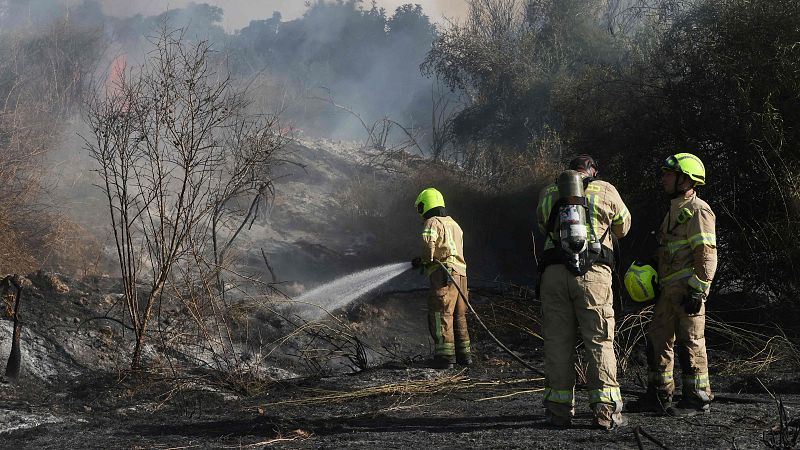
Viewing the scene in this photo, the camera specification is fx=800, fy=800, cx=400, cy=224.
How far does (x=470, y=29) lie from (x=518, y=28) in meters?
1.55

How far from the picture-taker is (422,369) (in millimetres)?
7719

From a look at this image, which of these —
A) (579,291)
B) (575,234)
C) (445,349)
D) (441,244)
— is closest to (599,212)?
(575,234)

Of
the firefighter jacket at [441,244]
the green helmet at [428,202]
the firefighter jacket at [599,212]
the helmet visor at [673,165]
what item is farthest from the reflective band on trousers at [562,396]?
the green helmet at [428,202]

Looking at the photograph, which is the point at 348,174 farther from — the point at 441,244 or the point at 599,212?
the point at 599,212

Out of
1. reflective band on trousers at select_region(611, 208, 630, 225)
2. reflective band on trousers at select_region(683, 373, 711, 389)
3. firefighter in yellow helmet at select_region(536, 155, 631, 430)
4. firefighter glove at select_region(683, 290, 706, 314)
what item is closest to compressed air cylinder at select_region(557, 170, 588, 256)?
firefighter in yellow helmet at select_region(536, 155, 631, 430)

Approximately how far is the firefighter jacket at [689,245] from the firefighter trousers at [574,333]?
0.65 m

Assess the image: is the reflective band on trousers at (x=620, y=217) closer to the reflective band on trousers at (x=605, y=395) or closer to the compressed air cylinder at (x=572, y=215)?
the compressed air cylinder at (x=572, y=215)

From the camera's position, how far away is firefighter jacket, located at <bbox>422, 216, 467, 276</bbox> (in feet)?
24.8

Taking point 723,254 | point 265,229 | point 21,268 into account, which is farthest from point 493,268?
point 21,268

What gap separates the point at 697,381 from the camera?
5.23 meters

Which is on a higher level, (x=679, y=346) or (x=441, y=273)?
(x=441, y=273)

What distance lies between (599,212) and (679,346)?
1114 mm

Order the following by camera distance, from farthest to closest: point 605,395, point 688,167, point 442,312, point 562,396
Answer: point 442,312 < point 688,167 < point 562,396 < point 605,395

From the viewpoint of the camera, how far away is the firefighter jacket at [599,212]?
4.92 metres
